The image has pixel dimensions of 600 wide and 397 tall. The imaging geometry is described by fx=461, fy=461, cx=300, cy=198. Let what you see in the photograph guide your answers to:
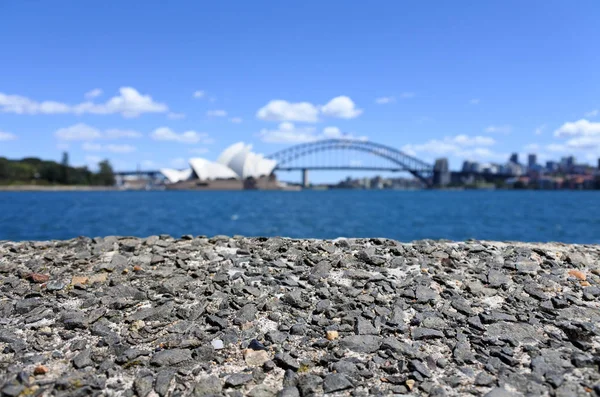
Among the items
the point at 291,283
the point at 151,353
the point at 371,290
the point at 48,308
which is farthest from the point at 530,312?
the point at 48,308

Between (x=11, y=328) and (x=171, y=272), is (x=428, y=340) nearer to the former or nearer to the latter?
(x=171, y=272)

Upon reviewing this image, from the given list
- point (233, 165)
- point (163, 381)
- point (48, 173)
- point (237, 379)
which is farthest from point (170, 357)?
point (48, 173)

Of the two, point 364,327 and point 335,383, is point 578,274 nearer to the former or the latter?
point 364,327

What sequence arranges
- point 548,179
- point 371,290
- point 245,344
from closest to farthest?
1. point 245,344
2. point 371,290
3. point 548,179

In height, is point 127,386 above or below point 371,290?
below

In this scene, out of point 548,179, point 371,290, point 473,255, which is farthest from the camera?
point 548,179

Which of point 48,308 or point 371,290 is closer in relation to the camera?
point 48,308
